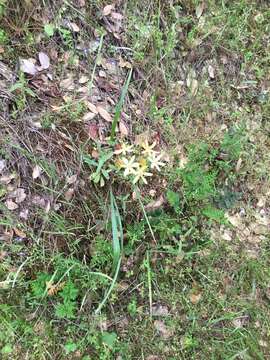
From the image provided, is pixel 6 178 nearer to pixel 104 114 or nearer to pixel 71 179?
pixel 71 179

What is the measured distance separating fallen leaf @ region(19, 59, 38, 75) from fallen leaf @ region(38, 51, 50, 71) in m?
0.04

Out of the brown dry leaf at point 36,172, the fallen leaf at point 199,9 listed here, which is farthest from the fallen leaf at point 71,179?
the fallen leaf at point 199,9

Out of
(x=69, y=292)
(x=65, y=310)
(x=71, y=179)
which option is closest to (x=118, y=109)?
(x=71, y=179)

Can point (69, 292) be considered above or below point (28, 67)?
below

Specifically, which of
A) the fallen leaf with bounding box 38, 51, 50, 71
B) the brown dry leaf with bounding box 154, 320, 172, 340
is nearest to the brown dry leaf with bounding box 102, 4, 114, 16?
the fallen leaf with bounding box 38, 51, 50, 71

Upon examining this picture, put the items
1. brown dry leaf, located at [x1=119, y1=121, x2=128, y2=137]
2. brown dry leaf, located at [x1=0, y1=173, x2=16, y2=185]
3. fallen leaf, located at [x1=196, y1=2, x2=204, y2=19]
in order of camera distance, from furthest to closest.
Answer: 1. fallen leaf, located at [x1=196, y1=2, x2=204, y2=19]
2. brown dry leaf, located at [x1=119, y1=121, x2=128, y2=137]
3. brown dry leaf, located at [x1=0, y1=173, x2=16, y2=185]

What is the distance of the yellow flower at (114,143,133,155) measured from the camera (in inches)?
111

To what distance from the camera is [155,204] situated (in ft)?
9.80

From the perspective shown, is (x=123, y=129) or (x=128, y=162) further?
(x=123, y=129)

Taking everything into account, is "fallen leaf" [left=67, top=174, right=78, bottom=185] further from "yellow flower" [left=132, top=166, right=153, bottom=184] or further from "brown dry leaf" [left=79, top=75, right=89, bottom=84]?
"brown dry leaf" [left=79, top=75, right=89, bottom=84]

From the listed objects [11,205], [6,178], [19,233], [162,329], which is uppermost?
[6,178]

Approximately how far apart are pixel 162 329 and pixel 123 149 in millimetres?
1165

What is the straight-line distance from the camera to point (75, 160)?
9.22 ft

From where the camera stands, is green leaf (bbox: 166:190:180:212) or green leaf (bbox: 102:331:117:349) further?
green leaf (bbox: 166:190:180:212)
